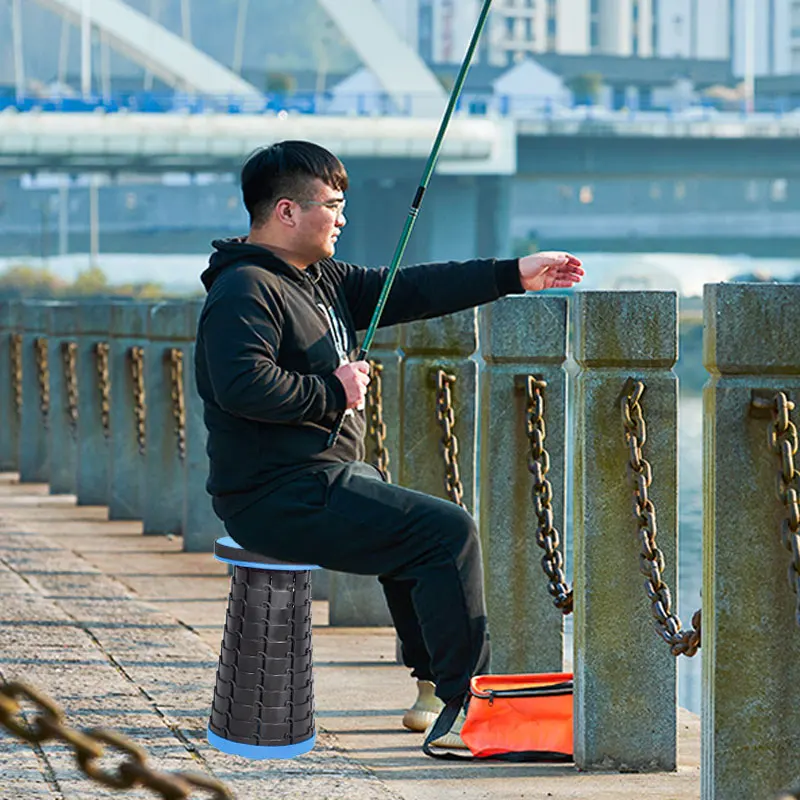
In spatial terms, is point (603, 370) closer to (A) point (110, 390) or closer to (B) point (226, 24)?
(A) point (110, 390)

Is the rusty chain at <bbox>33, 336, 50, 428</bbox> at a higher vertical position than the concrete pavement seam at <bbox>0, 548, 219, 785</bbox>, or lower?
higher

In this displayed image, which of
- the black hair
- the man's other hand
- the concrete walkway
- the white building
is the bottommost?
the concrete walkway

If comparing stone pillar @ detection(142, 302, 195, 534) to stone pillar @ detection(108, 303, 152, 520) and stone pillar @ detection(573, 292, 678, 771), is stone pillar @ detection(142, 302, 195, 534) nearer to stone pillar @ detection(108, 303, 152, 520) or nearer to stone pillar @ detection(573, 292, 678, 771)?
stone pillar @ detection(108, 303, 152, 520)

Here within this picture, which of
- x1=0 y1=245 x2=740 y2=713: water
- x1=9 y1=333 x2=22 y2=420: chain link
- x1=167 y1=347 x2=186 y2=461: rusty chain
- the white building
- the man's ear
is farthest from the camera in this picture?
the white building

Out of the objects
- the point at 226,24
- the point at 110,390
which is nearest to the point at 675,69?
the point at 226,24

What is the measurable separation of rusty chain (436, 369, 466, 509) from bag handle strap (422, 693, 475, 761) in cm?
151

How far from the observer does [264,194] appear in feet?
18.6

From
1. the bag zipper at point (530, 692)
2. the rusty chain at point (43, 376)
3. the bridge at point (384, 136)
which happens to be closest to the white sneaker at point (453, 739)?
the bag zipper at point (530, 692)

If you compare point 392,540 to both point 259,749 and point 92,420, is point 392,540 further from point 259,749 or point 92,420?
point 92,420

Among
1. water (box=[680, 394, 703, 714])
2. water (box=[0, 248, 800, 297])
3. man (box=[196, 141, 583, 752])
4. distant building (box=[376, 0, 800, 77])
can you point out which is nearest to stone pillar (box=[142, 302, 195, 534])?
water (box=[680, 394, 703, 714])

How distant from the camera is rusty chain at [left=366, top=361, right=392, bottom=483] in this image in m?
8.16

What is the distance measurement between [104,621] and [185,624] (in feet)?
1.06

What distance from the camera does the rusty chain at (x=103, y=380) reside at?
43.9ft

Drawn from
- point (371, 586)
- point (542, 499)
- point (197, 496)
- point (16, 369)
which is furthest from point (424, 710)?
point (16, 369)
